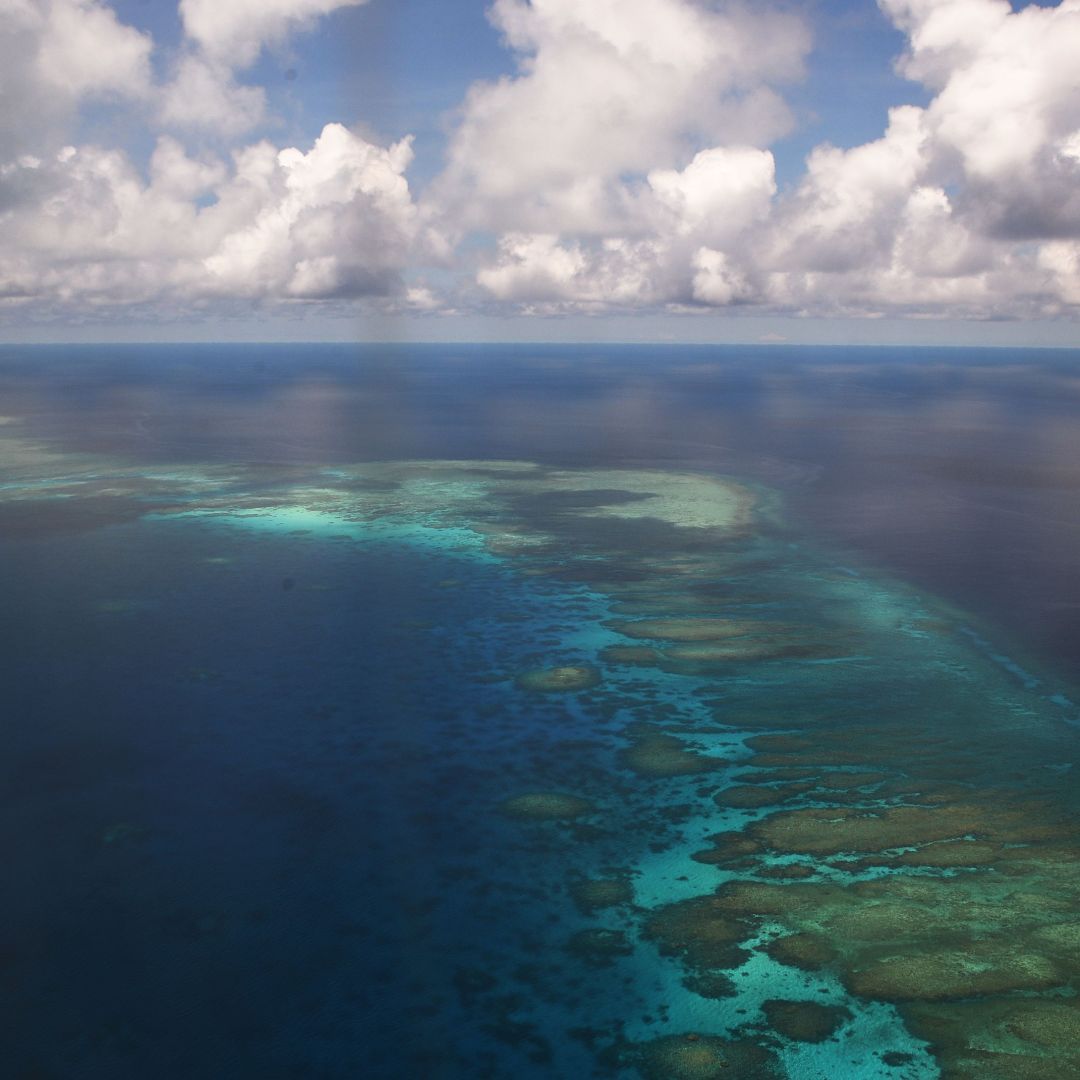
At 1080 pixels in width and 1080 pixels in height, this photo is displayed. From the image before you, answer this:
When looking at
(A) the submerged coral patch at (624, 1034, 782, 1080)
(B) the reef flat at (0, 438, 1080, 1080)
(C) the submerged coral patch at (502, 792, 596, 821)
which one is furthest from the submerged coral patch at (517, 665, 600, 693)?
(A) the submerged coral patch at (624, 1034, 782, 1080)

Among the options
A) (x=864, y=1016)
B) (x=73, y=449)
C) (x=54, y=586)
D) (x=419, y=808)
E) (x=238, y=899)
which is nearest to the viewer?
(x=864, y=1016)

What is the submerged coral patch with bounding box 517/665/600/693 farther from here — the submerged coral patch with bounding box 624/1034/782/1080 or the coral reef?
the submerged coral patch with bounding box 624/1034/782/1080

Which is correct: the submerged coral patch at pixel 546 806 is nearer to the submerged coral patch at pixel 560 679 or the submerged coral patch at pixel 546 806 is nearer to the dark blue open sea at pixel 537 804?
the dark blue open sea at pixel 537 804

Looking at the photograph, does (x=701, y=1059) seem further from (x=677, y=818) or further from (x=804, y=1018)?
(x=677, y=818)

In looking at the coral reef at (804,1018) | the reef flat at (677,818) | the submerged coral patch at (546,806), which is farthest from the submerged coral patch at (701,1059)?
the submerged coral patch at (546,806)

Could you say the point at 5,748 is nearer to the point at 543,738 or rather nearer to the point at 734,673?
the point at 543,738

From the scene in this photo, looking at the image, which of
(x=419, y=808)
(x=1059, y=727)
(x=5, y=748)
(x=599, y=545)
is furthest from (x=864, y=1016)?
(x=599, y=545)
